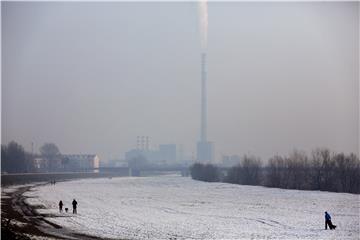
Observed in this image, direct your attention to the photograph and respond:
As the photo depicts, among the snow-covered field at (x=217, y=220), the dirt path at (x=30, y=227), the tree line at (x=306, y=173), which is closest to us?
the dirt path at (x=30, y=227)

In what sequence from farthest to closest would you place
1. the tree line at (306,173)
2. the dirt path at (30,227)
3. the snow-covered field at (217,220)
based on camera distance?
1. the tree line at (306,173)
2. the snow-covered field at (217,220)
3. the dirt path at (30,227)

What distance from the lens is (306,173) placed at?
361 ft

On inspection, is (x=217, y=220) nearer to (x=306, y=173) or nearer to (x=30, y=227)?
(x=30, y=227)

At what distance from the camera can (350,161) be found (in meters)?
107

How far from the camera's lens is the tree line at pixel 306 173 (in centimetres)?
9707

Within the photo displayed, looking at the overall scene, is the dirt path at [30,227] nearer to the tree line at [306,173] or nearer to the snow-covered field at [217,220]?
the snow-covered field at [217,220]

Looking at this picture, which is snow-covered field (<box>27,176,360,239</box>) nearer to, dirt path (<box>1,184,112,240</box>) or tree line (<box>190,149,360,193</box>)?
dirt path (<box>1,184,112,240</box>)

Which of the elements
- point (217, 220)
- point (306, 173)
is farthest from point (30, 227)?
point (306, 173)

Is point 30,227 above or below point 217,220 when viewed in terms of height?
above

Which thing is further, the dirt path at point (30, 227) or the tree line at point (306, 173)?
the tree line at point (306, 173)

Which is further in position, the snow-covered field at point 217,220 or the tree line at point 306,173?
the tree line at point 306,173

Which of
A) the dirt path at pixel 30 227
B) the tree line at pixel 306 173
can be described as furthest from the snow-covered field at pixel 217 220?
the tree line at pixel 306 173

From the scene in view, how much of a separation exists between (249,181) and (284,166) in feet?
28.2

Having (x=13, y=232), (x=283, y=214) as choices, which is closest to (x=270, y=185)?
(x=283, y=214)
